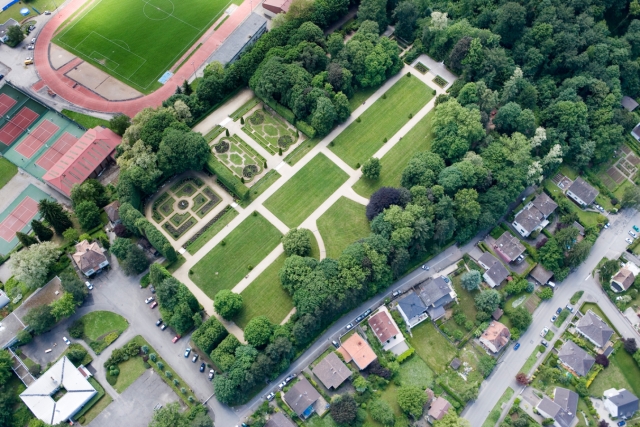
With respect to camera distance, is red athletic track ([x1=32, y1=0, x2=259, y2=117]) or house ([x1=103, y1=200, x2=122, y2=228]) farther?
red athletic track ([x1=32, y1=0, x2=259, y2=117])

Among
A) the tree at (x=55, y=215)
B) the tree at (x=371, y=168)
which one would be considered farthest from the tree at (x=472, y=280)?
the tree at (x=55, y=215)

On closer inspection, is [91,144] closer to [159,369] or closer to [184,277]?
[184,277]

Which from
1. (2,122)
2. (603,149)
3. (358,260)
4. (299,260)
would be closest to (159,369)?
(299,260)

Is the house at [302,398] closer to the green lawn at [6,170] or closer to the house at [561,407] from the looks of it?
the house at [561,407]

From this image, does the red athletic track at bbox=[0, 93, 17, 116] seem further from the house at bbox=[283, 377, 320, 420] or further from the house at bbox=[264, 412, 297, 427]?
the house at bbox=[264, 412, 297, 427]

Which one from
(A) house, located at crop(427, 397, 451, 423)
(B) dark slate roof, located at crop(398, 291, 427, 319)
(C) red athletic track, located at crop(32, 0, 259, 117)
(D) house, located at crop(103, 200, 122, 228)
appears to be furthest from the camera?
(C) red athletic track, located at crop(32, 0, 259, 117)

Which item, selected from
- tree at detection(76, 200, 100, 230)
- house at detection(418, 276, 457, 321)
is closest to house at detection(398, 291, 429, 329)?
house at detection(418, 276, 457, 321)

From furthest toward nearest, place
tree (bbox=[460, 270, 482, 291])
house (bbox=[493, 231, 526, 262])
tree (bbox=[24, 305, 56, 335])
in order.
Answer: house (bbox=[493, 231, 526, 262]) < tree (bbox=[460, 270, 482, 291]) < tree (bbox=[24, 305, 56, 335])
